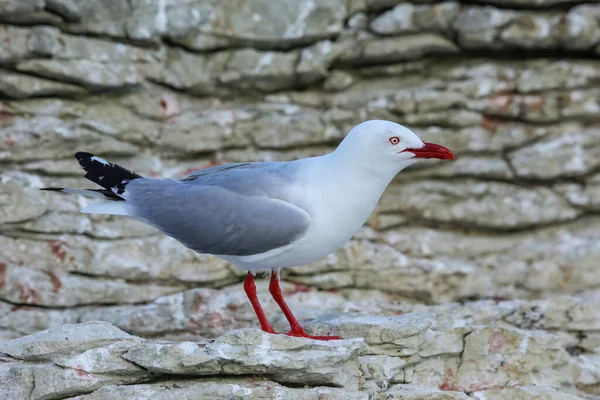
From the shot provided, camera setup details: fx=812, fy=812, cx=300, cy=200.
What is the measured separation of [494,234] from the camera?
883 cm

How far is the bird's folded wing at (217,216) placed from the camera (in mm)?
5094

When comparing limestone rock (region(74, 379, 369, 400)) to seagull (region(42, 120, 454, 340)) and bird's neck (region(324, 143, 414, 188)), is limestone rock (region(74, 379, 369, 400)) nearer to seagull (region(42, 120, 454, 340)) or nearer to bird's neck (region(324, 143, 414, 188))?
seagull (region(42, 120, 454, 340))

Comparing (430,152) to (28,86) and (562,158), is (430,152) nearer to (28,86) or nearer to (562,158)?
(562,158)

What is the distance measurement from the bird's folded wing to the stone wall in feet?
6.48

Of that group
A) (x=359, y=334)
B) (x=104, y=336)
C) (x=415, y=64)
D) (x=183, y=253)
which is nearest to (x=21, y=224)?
(x=183, y=253)

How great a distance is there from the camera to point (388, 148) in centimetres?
514

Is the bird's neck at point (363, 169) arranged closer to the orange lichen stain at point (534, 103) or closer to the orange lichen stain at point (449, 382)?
the orange lichen stain at point (449, 382)

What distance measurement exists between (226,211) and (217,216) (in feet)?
0.23

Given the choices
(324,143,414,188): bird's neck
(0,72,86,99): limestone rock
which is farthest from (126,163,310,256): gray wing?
(0,72,86,99): limestone rock

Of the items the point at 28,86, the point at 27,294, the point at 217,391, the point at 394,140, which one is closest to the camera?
the point at 217,391

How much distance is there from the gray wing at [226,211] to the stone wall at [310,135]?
198 cm

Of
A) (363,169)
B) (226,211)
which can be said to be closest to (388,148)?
(363,169)

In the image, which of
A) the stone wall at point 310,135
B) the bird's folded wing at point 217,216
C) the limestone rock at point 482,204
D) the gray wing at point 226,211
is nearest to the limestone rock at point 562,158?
the stone wall at point 310,135

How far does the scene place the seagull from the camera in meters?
5.12
